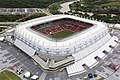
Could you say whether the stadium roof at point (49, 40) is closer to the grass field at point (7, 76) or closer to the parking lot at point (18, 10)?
the grass field at point (7, 76)

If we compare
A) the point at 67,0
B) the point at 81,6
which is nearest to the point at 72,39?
the point at 81,6

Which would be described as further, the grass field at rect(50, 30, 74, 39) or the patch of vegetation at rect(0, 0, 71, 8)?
the patch of vegetation at rect(0, 0, 71, 8)

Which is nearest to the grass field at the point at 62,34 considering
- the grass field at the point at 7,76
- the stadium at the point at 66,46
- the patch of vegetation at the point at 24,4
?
the stadium at the point at 66,46

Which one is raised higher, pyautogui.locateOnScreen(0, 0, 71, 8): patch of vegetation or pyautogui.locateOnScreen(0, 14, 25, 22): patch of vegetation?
pyautogui.locateOnScreen(0, 0, 71, 8): patch of vegetation

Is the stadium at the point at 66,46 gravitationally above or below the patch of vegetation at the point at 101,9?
below

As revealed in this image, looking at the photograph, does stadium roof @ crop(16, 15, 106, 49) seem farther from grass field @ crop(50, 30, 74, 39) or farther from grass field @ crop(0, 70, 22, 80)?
grass field @ crop(0, 70, 22, 80)

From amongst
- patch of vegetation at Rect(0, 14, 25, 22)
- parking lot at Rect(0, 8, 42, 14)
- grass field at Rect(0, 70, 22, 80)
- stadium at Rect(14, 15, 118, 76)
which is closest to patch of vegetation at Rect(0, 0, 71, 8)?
parking lot at Rect(0, 8, 42, 14)

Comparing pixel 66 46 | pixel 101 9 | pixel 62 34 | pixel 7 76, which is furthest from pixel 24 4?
pixel 7 76

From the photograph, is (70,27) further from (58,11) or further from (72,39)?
(58,11)
